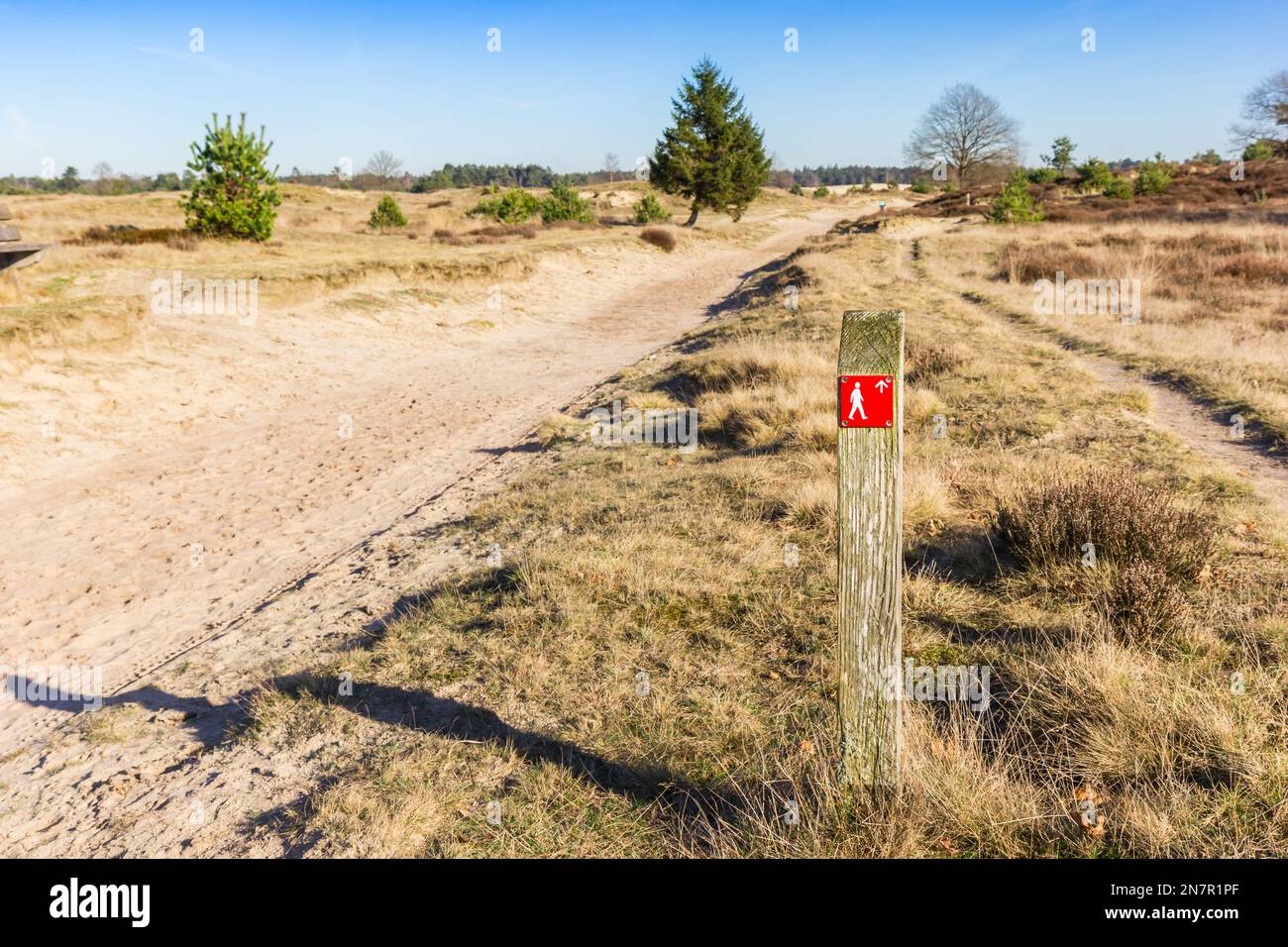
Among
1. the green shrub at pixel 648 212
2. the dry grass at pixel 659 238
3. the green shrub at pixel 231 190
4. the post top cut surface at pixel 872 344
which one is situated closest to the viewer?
the post top cut surface at pixel 872 344

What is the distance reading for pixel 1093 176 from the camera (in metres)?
48.3

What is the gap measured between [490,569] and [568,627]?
1507mm

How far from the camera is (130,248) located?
18.6 metres

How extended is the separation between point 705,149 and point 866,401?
47968 mm

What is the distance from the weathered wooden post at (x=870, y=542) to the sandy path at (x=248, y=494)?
205 inches

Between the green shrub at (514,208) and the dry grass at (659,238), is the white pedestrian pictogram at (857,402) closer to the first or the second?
the dry grass at (659,238)

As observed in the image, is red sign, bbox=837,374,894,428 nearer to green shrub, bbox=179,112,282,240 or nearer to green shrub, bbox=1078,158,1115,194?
green shrub, bbox=179,112,282,240

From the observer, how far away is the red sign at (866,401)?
2.64 m

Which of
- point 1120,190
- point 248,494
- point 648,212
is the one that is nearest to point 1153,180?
point 1120,190

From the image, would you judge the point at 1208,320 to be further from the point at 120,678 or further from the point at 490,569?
the point at 120,678
